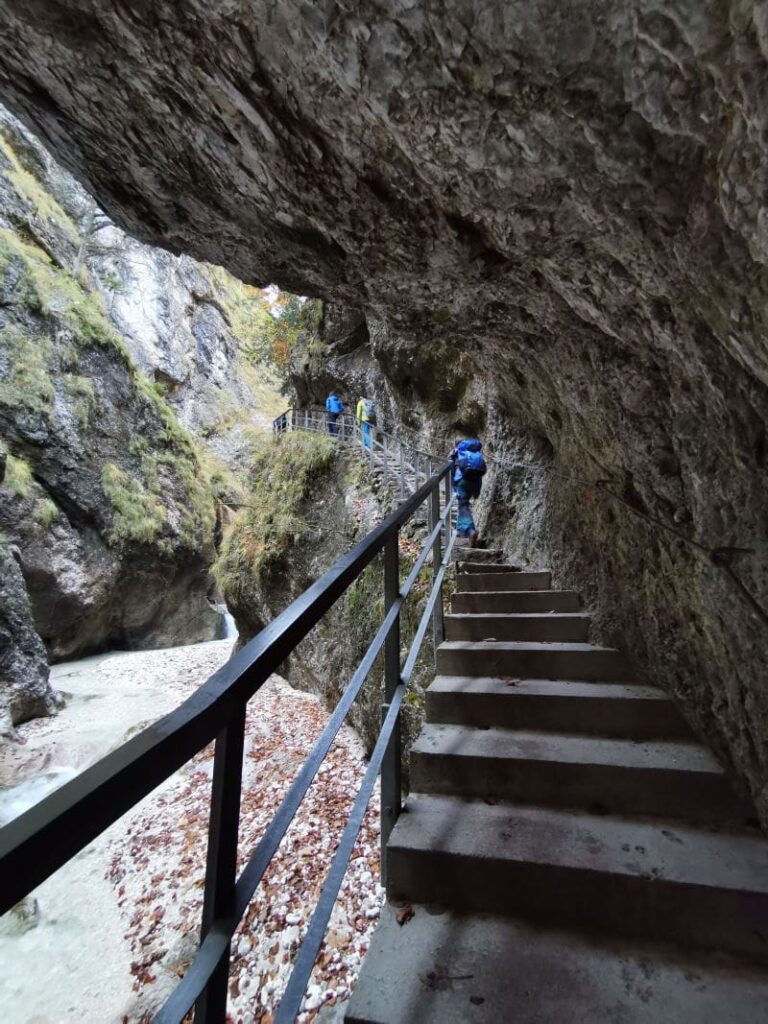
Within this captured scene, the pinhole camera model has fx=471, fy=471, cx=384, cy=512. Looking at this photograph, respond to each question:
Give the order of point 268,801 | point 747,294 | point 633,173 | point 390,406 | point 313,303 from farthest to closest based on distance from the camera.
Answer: point 313,303 → point 390,406 → point 268,801 → point 633,173 → point 747,294

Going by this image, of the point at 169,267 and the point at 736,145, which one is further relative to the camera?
the point at 169,267

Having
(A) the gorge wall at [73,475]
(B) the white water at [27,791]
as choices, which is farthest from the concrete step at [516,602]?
(A) the gorge wall at [73,475]

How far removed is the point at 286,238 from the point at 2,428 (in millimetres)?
17255

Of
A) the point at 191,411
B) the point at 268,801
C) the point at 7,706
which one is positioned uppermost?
the point at 191,411

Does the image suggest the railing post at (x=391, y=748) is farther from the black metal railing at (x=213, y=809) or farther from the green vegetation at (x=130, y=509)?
the green vegetation at (x=130, y=509)

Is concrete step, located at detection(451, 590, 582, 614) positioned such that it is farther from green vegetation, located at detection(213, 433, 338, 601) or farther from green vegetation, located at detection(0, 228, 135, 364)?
green vegetation, located at detection(0, 228, 135, 364)

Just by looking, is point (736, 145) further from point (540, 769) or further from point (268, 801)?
point (268, 801)

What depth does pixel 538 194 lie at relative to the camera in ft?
6.38

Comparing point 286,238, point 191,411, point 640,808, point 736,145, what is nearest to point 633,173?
point 736,145

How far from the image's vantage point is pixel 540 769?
2.40 metres

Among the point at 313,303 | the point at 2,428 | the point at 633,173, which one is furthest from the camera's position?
the point at 313,303

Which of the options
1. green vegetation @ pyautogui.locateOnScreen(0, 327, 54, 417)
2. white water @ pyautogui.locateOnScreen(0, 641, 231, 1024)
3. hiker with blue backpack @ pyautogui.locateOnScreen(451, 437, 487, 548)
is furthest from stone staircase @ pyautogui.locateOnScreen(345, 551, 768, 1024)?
green vegetation @ pyautogui.locateOnScreen(0, 327, 54, 417)

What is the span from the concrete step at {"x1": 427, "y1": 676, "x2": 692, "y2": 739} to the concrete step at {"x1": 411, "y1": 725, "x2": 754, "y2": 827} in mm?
108

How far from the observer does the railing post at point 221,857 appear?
0.84 meters
